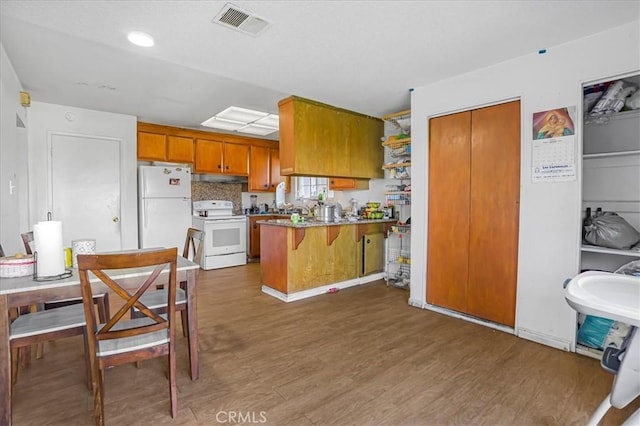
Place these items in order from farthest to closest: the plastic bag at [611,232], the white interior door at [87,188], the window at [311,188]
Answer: the window at [311,188] < the white interior door at [87,188] < the plastic bag at [611,232]

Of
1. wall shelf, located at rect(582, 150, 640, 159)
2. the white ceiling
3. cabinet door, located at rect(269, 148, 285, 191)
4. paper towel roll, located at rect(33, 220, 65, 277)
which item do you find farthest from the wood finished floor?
cabinet door, located at rect(269, 148, 285, 191)

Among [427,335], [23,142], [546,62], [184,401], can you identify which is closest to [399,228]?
[427,335]

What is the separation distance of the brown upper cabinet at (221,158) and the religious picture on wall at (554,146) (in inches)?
188

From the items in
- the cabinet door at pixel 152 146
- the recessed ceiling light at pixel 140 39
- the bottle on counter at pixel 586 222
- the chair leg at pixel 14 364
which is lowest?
the chair leg at pixel 14 364

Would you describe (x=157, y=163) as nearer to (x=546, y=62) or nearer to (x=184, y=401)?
(x=184, y=401)

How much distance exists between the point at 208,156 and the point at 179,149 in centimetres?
50

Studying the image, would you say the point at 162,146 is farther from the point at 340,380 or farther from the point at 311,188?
the point at 340,380

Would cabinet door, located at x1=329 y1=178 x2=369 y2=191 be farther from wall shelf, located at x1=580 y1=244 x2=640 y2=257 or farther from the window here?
wall shelf, located at x1=580 y1=244 x2=640 y2=257

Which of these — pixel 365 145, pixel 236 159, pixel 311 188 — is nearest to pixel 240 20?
pixel 365 145

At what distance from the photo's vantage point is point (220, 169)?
5.83 m

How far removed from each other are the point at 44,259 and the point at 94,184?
3.33 metres

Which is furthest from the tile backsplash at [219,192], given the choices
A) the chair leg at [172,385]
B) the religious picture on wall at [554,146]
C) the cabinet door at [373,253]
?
the religious picture on wall at [554,146]

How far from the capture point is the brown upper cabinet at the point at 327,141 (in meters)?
3.84

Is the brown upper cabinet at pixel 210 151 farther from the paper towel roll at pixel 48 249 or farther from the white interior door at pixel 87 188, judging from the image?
the paper towel roll at pixel 48 249
